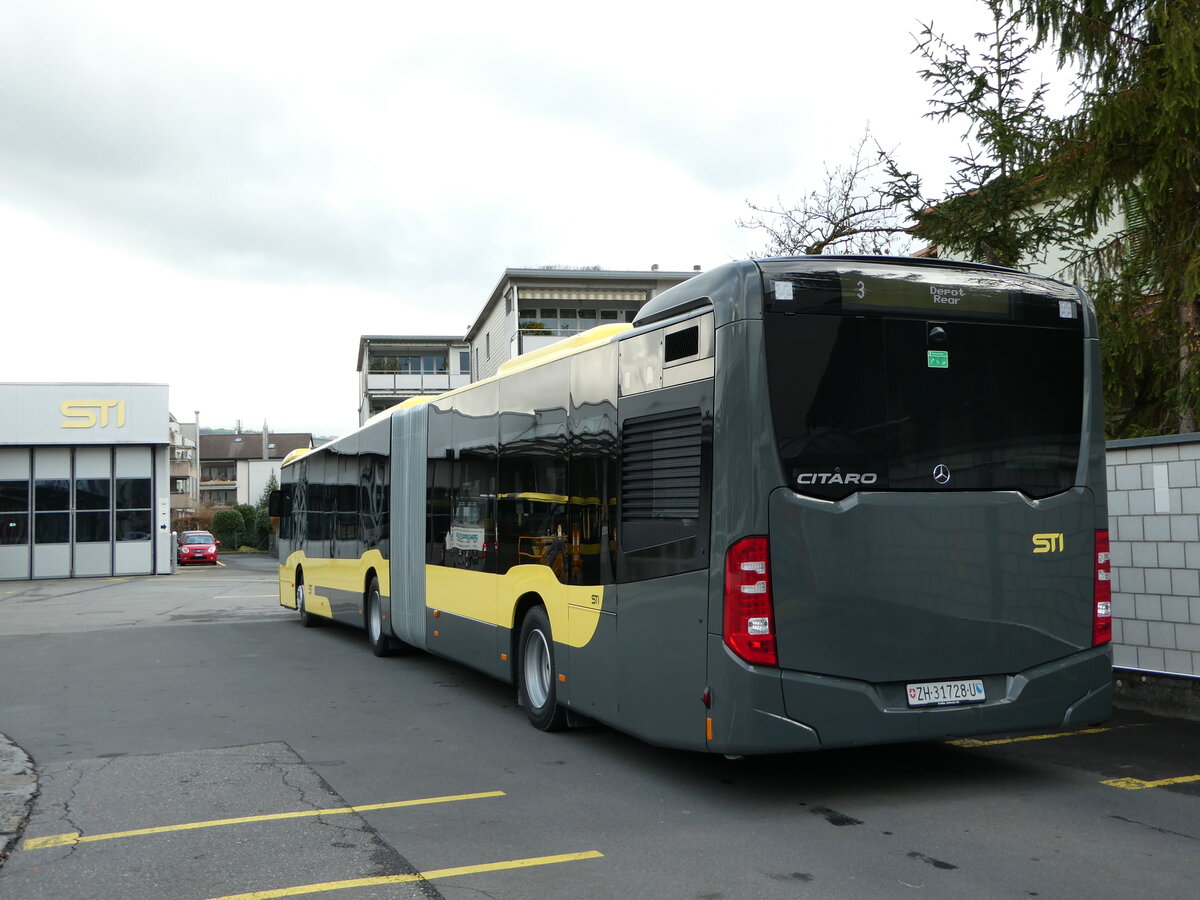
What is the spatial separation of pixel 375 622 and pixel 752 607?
9541mm

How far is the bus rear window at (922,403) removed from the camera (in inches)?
252

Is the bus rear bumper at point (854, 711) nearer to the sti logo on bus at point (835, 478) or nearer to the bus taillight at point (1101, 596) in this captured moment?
the bus taillight at point (1101, 596)

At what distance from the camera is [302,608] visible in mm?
20172

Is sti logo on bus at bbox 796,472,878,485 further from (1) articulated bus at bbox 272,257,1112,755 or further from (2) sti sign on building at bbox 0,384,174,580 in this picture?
(2) sti sign on building at bbox 0,384,174,580

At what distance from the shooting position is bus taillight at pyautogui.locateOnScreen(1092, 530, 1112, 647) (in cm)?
702

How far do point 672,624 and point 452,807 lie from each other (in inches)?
65.3

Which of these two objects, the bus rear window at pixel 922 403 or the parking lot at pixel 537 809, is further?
the bus rear window at pixel 922 403

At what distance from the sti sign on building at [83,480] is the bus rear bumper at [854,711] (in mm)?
38301

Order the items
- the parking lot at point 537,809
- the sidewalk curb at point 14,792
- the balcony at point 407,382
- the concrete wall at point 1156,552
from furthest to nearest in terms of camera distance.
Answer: the balcony at point 407,382
the concrete wall at point 1156,552
the sidewalk curb at point 14,792
the parking lot at point 537,809

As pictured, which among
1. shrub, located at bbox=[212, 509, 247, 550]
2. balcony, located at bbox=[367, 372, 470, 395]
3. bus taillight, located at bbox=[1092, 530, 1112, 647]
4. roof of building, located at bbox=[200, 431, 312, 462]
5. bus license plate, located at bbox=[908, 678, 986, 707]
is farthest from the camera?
roof of building, located at bbox=[200, 431, 312, 462]

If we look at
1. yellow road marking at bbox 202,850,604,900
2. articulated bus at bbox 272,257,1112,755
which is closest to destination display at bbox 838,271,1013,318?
articulated bus at bbox 272,257,1112,755

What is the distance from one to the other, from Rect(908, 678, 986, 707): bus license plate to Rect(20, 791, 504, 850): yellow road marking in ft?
8.26

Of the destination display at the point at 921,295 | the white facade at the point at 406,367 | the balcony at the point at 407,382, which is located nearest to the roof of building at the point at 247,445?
the white facade at the point at 406,367

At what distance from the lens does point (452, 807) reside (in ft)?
21.6
